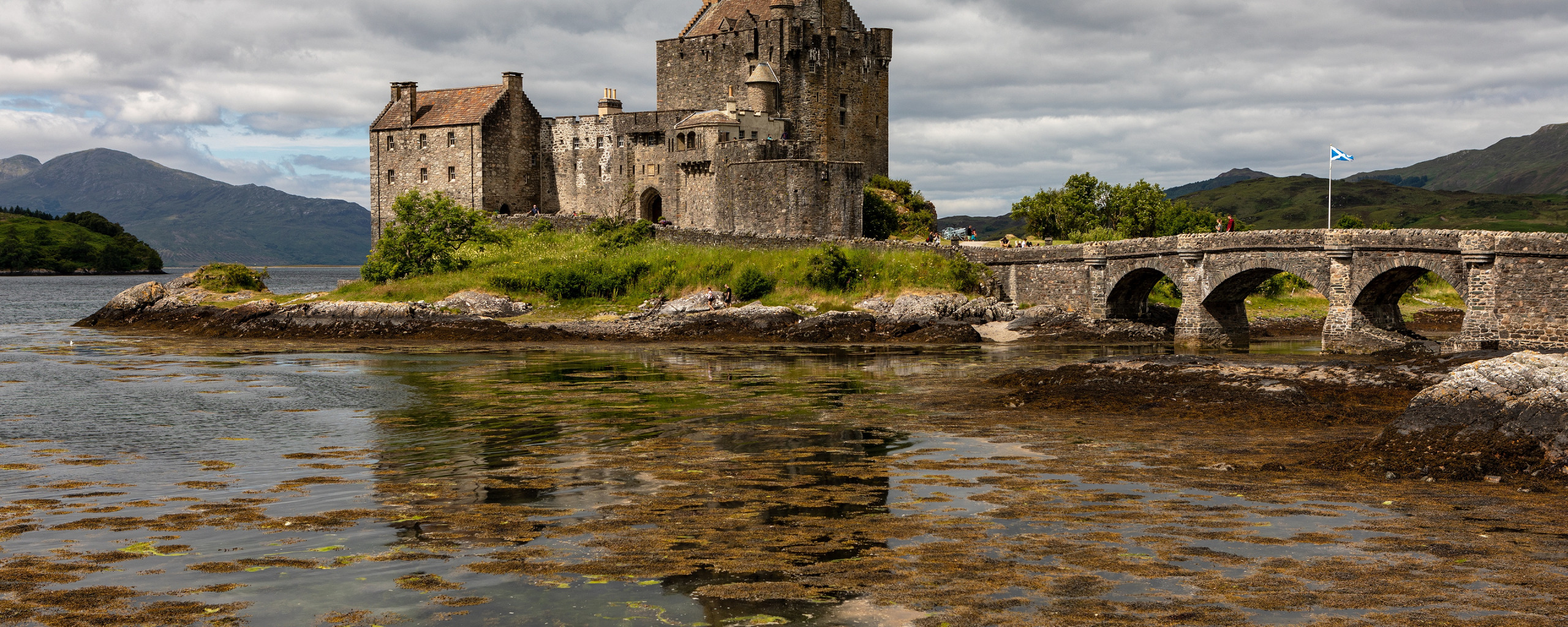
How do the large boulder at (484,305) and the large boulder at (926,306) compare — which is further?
the large boulder at (484,305)

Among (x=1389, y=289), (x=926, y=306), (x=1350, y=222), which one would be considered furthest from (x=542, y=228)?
(x=1350, y=222)

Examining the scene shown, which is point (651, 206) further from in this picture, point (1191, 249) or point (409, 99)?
point (1191, 249)

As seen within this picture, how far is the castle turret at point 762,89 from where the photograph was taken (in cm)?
6338

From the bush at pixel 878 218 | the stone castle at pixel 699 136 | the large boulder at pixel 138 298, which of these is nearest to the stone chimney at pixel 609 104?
the stone castle at pixel 699 136

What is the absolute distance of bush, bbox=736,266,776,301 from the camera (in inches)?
2084

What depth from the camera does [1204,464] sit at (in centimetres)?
1778

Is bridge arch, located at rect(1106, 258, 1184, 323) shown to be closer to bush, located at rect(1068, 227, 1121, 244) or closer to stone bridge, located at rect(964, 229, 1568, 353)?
stone bridge, located at rect(964, 229, 1568, 353)

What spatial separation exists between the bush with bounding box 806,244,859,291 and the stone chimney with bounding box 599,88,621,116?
23.3 m

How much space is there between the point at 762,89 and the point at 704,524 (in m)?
52.0

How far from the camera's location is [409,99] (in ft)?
233

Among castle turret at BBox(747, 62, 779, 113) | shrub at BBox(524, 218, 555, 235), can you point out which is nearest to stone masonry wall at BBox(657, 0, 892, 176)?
castle turret at BBox(747, 62, 779, 113)

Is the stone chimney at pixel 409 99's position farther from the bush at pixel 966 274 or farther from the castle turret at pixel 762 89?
the bush at pixel 966 274

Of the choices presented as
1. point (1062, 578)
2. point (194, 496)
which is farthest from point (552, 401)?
point (1062, 578)

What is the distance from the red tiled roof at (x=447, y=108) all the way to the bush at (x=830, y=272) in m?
26.3
